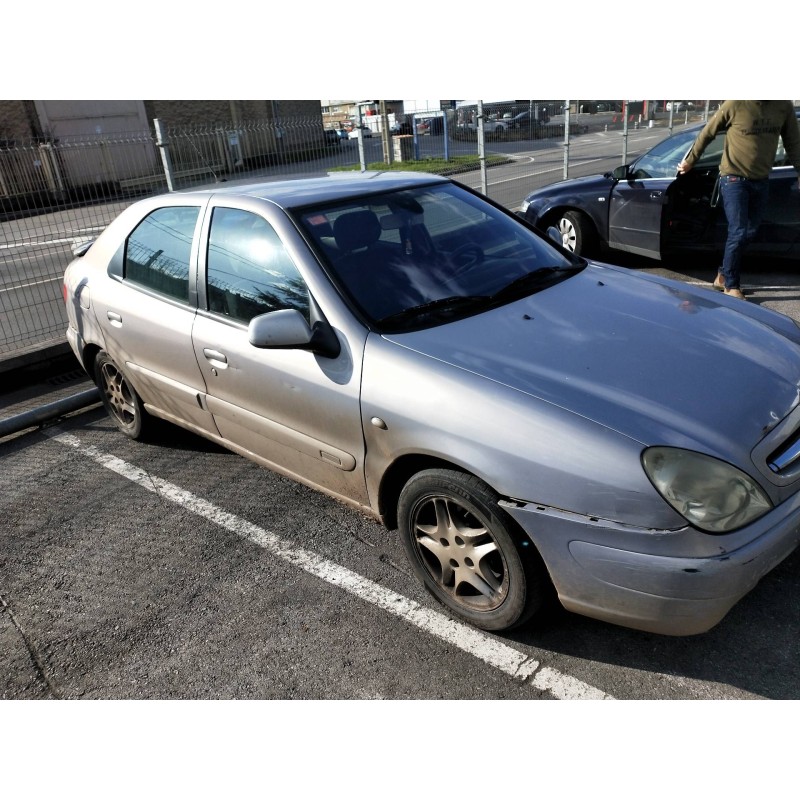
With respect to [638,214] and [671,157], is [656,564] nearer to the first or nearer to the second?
[638,214]

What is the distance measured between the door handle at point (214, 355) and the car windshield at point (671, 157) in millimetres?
5359

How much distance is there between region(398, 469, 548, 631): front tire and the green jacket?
15.2ft

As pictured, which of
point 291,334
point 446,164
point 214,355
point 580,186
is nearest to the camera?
point 291,334

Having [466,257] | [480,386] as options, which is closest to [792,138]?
[466,257]

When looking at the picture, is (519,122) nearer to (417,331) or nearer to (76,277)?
(76,277)

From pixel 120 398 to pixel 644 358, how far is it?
3.50 meters

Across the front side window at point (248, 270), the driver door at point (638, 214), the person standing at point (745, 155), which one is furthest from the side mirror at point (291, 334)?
the driver door at point (638, 214)

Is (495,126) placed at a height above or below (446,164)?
above

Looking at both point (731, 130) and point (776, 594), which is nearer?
point (776, 594)

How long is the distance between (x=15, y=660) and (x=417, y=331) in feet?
7.08

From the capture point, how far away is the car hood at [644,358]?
90.4 inches

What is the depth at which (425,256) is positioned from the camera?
3.22m

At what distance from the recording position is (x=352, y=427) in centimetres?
284

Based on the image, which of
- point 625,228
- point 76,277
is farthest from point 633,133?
point 76,277
